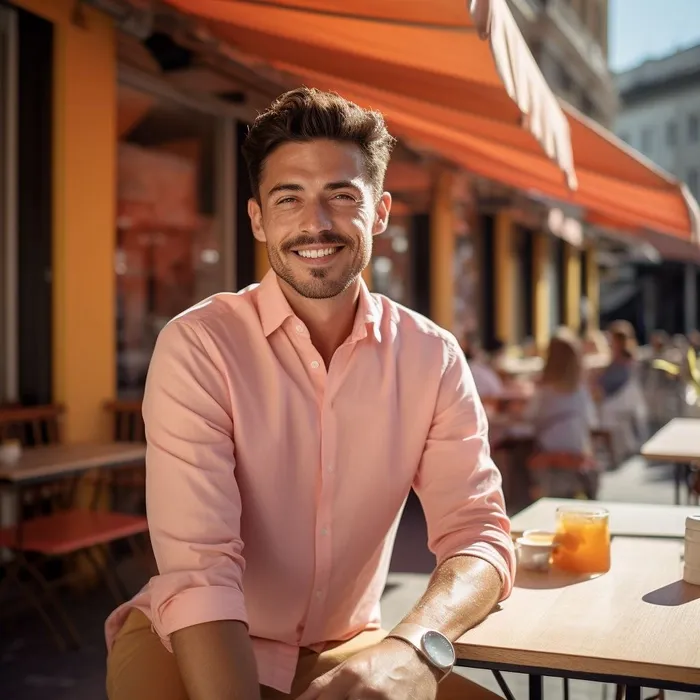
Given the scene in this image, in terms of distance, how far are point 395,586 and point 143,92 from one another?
4238 millimetres

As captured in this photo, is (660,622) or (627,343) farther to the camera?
(627,343)

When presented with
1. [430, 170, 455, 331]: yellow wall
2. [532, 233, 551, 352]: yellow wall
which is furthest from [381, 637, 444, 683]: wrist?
[532, 233, 551, 352]: yellow wall

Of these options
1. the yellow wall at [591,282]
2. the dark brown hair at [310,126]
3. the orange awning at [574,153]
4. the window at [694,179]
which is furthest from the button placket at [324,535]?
the window at [694,179]

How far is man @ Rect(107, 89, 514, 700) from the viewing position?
1776mm

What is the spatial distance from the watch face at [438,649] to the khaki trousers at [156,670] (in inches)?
12.6

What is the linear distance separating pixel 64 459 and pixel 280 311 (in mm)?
2607

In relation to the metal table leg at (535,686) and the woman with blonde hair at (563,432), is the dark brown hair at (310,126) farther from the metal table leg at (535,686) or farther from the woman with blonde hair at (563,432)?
the woman with blonde hair at (563,432)

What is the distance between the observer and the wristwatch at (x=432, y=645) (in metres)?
1.58

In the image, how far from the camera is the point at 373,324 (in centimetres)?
210

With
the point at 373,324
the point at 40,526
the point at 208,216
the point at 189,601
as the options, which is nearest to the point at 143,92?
the point at 208,216

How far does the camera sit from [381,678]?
1521mm

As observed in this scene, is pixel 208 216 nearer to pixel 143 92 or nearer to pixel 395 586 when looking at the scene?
pixel 143 92

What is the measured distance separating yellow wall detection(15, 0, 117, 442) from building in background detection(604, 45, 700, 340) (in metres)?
30.0

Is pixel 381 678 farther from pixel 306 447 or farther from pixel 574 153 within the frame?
pixel 574 153
